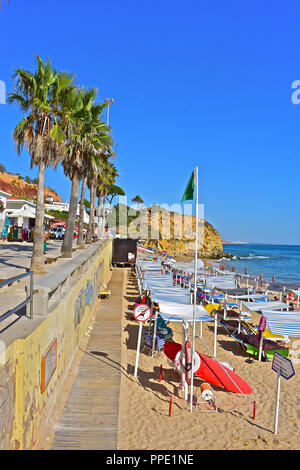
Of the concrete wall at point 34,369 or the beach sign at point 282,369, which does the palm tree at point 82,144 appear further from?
the beach sign at point 282,369

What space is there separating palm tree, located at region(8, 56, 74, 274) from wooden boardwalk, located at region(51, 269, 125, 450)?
13.9ft

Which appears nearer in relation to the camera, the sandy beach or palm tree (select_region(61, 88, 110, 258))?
the sandy beach

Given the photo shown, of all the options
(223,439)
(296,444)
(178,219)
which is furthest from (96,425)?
(178,219)

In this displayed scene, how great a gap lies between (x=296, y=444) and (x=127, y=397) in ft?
13.6

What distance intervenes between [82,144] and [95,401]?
48.2 feet

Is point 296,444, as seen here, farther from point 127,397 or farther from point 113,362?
point 113,362

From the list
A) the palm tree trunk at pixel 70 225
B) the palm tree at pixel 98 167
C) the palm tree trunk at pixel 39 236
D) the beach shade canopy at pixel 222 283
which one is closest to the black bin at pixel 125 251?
the palm tree at pixel 98 167

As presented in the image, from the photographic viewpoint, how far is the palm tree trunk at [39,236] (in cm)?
1466

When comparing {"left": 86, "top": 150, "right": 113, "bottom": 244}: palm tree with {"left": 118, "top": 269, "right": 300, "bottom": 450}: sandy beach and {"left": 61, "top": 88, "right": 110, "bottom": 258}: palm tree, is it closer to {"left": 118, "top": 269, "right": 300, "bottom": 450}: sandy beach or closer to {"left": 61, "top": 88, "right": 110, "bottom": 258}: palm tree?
{"left": 61, "top": 88, "right": 110, "bottom": 258}: palm tree

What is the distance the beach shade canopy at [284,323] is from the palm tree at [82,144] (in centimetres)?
1214

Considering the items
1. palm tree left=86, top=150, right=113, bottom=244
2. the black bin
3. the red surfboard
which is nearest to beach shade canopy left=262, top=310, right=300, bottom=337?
the red surfboard

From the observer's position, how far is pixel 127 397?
30.9 ft

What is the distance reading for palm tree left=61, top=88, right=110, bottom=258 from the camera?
20.0 m

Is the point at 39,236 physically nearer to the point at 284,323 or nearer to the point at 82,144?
the point at 82,144
